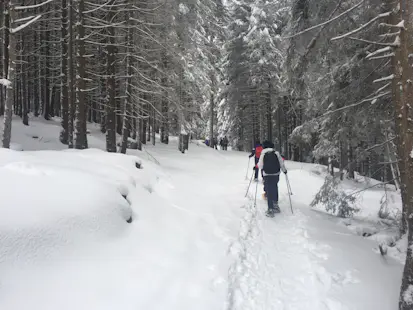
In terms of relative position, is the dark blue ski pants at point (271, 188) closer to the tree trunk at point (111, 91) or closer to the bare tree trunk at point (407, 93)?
the bare tree trunk at point (407, 93)

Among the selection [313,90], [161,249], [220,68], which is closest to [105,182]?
[161,249]

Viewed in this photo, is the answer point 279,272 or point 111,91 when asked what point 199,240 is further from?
point 111,91

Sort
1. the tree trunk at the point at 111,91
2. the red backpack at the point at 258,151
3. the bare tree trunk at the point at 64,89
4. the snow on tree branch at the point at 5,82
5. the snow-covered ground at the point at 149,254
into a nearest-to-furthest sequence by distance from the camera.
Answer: the snow-covered ground at the point at 149,254 → the snow on tree branch at the point at 5,82 → the tree trunk at the point at 111,91 → the red backpack at the point at 258,151 → the bare tree trunk at the point at 64,89

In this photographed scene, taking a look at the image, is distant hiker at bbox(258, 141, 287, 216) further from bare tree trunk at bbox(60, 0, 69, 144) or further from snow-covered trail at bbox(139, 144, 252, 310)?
bare tree trunk at bbox(60, 0, 69, 144)

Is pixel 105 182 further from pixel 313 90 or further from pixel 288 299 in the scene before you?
pixel 313 90

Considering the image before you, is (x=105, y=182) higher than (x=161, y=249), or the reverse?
(x=105, y=182)

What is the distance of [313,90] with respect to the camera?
32.7 ft

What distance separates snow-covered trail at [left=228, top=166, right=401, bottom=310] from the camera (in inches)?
160

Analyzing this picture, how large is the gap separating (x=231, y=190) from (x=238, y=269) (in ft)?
21.1

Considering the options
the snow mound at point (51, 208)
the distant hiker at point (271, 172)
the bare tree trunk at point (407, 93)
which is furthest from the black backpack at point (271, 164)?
the bare tree trunk at point (407, 93)

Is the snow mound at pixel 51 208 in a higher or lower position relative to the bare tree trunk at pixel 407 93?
lower

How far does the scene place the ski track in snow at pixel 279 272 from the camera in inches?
159

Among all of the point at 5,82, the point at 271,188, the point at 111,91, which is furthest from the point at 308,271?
the point at 111,91

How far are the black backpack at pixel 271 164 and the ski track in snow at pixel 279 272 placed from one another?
190 centimetres
